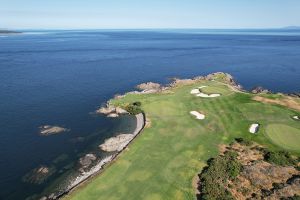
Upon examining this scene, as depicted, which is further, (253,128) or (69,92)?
(69,92)

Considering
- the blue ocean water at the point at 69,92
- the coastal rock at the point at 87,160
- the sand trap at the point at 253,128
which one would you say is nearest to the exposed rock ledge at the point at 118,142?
the blue ocean water at the point at 69,92

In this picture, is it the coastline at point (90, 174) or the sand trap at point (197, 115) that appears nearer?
the coastline at point (90, 174)

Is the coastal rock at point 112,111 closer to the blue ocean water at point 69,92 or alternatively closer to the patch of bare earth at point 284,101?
the blue ocean water at point 69,92

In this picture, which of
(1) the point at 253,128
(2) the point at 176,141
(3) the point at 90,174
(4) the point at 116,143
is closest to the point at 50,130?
(4) the point at 116,143

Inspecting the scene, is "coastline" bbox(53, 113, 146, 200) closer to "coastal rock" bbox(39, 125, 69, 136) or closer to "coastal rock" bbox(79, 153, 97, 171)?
"coastal rock" bbox(79, 153, 97, 171)

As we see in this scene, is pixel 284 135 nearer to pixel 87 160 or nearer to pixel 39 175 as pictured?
pixel 87 160

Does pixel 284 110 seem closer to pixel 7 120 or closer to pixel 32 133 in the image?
pixel 32 133

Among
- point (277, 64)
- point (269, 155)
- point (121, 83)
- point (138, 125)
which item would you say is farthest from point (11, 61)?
point (269, 155)
